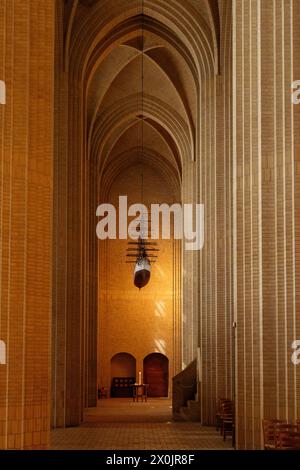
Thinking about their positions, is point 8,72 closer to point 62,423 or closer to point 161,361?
point 62,423

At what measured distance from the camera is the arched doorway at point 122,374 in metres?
40.5

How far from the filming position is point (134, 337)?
41.1 meters

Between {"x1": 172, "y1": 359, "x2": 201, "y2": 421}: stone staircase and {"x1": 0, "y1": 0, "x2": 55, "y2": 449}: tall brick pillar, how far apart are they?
545 inches

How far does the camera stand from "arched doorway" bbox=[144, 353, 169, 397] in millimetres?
41188

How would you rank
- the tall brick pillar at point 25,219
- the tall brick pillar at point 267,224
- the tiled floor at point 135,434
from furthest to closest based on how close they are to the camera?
A: the tiled floor at point 135,434, the tall brick pillar at point 267,224, the tall brick pillar at point 25,219

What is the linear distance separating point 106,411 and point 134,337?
1229cm

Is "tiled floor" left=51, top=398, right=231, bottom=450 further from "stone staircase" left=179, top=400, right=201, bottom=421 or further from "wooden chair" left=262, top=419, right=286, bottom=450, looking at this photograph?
"wooden chair" left=262, top=419, right=286, bottom=450

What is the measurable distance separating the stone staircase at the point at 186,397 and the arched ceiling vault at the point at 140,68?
7821 millimetres

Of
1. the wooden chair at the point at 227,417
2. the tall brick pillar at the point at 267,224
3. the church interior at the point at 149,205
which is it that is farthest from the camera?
the wooden chair at the point at 227,417

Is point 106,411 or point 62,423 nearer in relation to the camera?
point 62,423

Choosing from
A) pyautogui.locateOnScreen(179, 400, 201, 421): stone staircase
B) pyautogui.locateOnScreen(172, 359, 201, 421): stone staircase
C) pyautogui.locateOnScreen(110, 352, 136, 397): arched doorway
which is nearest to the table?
pyautogui.locateOnScreen(110, 352, 136, 397): arched doorway

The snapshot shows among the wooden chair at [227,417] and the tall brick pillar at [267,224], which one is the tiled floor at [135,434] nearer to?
the wooden chair at [227,417]

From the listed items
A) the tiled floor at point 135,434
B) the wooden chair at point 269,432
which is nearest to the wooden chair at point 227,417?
the tiled floor at point 135,434

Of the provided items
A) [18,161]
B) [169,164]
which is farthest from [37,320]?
[169,164]
